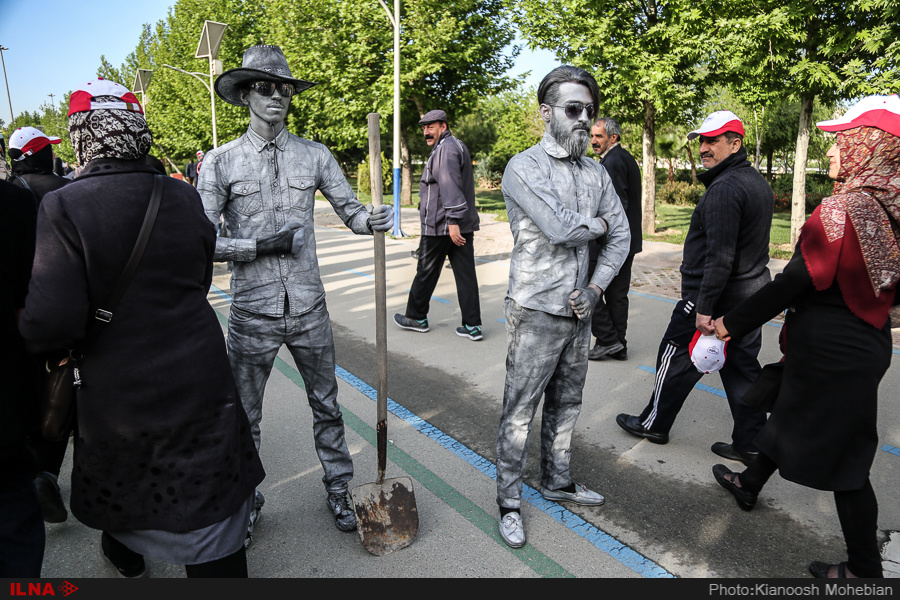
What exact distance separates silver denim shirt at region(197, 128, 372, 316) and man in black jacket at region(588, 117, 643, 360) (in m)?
3.24

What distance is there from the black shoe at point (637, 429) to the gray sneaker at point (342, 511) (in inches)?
77.9

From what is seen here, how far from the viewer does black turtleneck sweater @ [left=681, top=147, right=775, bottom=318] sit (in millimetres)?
3646

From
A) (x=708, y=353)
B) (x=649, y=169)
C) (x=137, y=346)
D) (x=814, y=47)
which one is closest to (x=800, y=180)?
(x=814, y=47)

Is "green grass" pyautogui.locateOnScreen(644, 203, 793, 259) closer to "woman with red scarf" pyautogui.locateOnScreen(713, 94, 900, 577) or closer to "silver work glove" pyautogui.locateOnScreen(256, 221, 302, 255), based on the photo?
"woman with red scarf" pyautogui.locateOnScreen(713, 94, 900, 577)

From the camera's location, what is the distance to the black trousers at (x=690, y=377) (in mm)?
3828

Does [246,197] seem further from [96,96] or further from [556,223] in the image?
[556,223]

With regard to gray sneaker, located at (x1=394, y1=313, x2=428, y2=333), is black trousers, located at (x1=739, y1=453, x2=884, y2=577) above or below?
above

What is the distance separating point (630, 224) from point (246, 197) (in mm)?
3911

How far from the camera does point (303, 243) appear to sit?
2975 mm

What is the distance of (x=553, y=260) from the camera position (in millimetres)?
3002

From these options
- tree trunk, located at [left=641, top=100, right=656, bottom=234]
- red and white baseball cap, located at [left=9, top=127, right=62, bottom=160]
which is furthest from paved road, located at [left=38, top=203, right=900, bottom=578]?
tree trunk, located at [left=641, top=100, right=656, bottom=234]

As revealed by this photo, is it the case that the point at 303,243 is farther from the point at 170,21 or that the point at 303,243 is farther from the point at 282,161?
the point at 170,21
